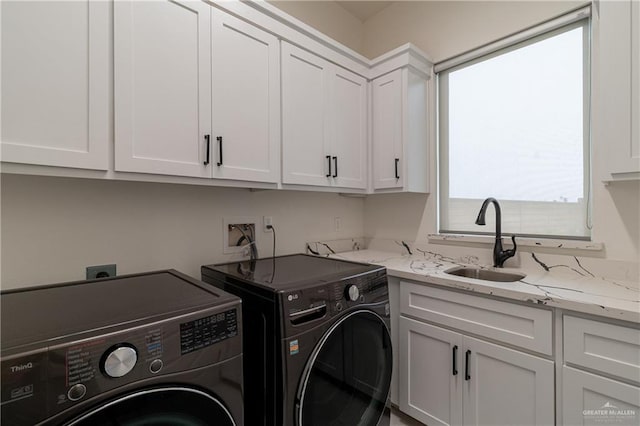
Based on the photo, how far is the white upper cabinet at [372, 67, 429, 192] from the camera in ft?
6.62

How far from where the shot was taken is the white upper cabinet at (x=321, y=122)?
5.52 feet

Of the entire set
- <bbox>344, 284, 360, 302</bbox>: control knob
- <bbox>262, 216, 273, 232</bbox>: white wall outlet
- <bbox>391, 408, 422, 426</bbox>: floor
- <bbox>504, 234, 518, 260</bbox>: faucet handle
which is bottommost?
<bbox>391, 408, 422, 426</bbox>: floor

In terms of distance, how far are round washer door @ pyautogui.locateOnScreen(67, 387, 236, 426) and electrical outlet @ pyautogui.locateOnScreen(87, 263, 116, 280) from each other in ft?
2.69

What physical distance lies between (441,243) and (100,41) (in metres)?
2.13

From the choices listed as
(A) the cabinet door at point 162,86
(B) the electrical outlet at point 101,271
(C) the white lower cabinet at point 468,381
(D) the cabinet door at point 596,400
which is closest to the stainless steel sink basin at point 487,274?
(C) the white lower cabinet at point 468,381

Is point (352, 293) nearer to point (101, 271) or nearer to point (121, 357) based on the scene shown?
point (121, 357)

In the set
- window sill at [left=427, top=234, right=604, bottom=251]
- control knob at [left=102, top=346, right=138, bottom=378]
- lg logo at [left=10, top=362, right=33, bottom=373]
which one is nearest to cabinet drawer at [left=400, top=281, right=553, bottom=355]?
window sill at [left=427, top=234, right=604, bottom=251]

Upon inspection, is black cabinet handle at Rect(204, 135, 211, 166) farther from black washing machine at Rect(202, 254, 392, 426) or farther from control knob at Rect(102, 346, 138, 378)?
control knob at Rect(102, 346, 138, 378)

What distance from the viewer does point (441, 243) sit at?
6.97ft

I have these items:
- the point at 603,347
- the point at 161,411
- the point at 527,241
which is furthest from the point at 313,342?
the point at 527,241

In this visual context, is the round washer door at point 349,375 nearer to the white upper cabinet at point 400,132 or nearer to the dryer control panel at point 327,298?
the dryer control panel at point 327,298

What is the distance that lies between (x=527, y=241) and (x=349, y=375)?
4.21 ft

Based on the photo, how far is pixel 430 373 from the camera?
5.28 ft

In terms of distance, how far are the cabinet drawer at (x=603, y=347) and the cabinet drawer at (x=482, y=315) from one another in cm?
7
